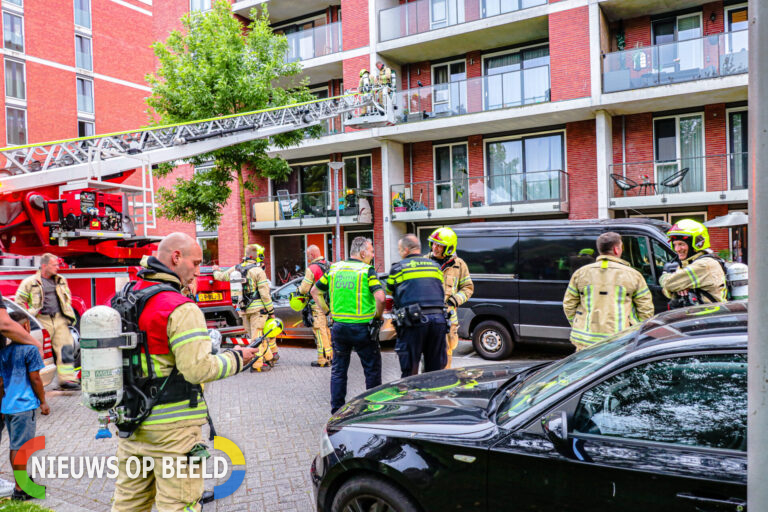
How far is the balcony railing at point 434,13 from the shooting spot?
16.2 meters

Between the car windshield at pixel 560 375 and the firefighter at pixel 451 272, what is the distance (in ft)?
9.31

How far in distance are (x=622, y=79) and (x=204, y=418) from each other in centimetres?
1527

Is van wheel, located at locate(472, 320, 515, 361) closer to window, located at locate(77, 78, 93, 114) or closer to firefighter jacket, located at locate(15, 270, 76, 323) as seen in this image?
firefighter jacket, located at locate(15, 270, 76, 323)

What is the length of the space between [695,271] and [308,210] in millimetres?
15980

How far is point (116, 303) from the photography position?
9.01 feet

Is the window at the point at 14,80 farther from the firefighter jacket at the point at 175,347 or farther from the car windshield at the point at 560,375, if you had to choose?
the car windshield at the point at 560,375

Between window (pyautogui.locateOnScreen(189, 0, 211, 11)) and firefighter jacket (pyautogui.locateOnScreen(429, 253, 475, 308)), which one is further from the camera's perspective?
window (pyautogui.locateOnScreen(189, 0, 211, 11))

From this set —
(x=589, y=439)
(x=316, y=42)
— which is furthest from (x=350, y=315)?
(x=316, y=42)

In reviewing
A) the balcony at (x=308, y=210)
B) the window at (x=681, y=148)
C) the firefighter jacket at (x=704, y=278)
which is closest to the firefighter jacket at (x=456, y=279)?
the firefighter jacket at (x=704, y=278)

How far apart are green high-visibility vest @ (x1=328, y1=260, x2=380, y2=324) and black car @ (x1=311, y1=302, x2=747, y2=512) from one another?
216cm

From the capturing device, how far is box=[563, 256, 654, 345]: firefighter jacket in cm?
470

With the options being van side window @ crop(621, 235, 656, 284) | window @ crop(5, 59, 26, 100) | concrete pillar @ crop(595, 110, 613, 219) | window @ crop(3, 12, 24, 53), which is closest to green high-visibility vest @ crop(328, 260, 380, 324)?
van side window @ crop(621, 235, 656, 284)

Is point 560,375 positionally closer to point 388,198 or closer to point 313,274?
point 313,274

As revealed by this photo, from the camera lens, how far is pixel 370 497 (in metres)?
2.80
